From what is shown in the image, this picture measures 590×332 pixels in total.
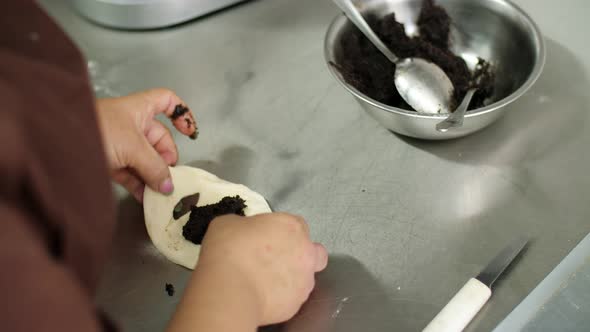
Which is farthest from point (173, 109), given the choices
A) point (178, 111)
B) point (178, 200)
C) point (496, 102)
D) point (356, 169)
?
point (496, 102)

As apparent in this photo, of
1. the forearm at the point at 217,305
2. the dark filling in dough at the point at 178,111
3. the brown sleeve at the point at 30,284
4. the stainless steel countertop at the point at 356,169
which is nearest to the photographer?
the brown sleeve at the point at 30,284

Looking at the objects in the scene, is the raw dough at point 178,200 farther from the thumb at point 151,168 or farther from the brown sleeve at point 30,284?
the brown sleeve at point 30,284

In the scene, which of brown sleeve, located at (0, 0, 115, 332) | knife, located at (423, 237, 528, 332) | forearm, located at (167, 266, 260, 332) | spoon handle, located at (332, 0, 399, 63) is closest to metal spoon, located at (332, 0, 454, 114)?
spoon handle, located at (332, 0, 399, 63)

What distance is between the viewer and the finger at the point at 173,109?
0.60 m

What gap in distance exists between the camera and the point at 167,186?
579 millimetres

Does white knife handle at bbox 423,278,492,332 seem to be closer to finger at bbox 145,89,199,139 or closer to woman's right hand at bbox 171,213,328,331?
woman's right hand at bbox 171,213,328,331

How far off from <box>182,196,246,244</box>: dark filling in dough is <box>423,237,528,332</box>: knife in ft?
0.71

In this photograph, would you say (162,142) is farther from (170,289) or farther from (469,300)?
(469,300)

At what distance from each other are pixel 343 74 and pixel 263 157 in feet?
0.45

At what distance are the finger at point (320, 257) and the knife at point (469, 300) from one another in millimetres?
107

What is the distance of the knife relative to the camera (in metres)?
0.46

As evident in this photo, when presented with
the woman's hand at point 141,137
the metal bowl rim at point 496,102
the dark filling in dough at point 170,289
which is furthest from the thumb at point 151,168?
the metal bowl rim at point 496,102

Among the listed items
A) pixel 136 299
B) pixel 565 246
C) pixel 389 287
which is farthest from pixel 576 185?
pixel 136 299

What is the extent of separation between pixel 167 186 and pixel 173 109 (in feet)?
0.32
